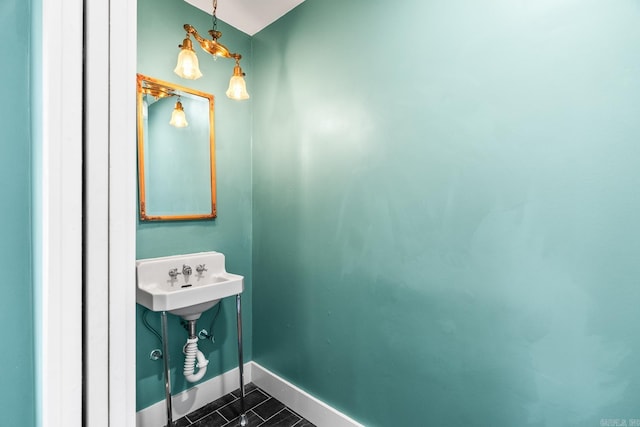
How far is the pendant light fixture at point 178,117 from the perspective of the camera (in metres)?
1.78

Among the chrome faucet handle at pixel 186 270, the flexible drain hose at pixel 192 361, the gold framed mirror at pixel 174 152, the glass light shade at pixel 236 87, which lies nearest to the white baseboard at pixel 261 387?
the flexible drain hose at pixel 192 361

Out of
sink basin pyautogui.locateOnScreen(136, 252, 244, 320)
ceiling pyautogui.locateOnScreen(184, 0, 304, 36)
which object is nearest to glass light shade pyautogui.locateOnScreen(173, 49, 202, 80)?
ceiling pyautogui.locateOnScreen(184, 0, 304, 36)

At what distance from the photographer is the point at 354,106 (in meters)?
1.55

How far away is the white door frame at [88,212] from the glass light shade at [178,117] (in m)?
1.47

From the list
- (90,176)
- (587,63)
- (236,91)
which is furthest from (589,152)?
(236,91)

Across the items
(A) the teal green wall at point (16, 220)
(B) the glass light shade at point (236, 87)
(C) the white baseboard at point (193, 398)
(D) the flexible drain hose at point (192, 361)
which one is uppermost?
(B) the glass light shade at point (236, 87)

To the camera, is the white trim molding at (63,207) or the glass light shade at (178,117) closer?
the white trim molding at (63,207)

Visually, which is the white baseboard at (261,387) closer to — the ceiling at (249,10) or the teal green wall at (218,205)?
the teal green wall at (218,205)

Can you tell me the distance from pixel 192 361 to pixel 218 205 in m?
0.99

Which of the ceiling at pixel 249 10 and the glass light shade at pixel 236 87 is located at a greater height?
the ceiling at pixel 249 10

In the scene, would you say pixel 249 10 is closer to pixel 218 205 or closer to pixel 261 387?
pixel 218 205

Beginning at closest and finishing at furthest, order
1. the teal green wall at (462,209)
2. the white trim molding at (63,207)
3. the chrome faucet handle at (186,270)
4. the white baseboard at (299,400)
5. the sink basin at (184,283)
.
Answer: the white trim molding at (63,207) → the teal green wall at (462,209) → the sink basin at (184,283) → the white baseboard at (299,400) → the chrome faucet handle at (186,270)

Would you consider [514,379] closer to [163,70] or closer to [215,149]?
[215,149]

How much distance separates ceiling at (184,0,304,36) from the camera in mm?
1790
